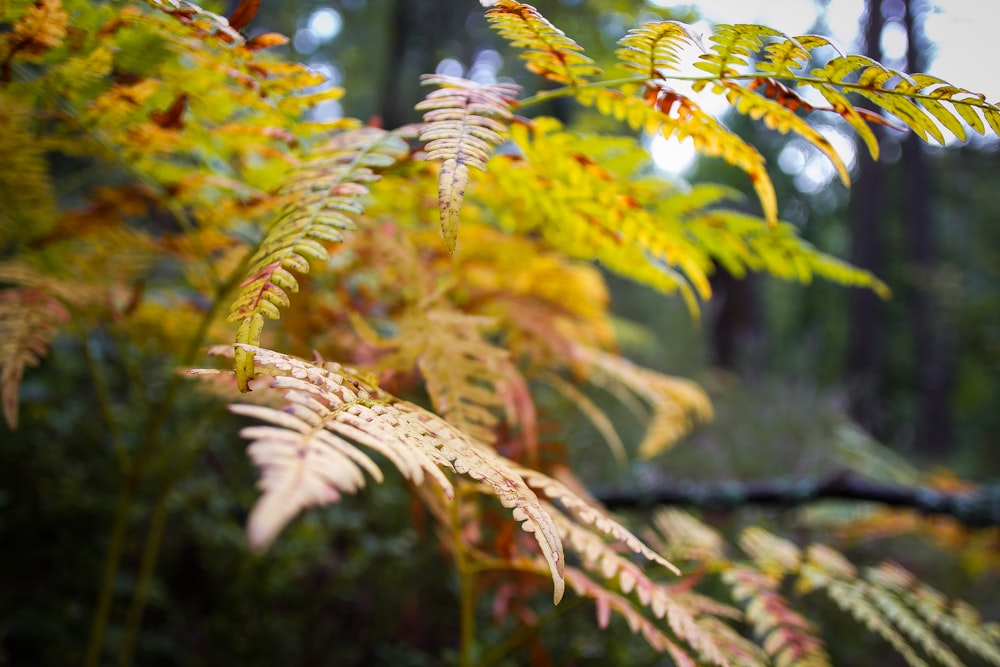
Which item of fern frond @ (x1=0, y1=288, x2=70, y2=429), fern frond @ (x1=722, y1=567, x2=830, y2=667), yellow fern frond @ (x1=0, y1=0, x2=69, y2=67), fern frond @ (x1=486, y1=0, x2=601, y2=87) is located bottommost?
fern frond @ (x1=722, y1=567, x2=830, y2=667)

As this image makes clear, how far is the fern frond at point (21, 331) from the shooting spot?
799mm

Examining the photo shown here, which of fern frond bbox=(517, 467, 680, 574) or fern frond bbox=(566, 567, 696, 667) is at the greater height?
fern frond bbox=(517, 467, 680, 574)

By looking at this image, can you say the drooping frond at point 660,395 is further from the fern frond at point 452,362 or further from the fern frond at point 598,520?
the fern frond at point 598,520

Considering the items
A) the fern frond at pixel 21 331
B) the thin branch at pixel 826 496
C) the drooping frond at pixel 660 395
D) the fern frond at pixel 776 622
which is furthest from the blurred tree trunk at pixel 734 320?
the fern frond at pixel 21 331

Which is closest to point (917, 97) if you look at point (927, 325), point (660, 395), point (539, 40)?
point (539, 40)

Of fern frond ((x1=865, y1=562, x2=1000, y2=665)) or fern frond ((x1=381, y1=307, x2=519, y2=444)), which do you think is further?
fern frond ((x1=865, y1=562, x2=1000, y2=665))

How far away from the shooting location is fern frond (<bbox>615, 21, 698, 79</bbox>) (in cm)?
Answer: 74

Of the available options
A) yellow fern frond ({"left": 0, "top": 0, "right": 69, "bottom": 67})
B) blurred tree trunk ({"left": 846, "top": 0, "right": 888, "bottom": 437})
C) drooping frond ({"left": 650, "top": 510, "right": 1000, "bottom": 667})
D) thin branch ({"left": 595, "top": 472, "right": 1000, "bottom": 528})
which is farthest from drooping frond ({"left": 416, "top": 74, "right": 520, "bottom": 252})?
blurred tree trunk ({"left": 846, "top": 0, "right": 888, "bottom": 437})

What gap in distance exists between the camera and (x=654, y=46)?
Answer: 76 centimetres

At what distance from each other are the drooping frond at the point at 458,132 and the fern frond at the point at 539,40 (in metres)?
0.07

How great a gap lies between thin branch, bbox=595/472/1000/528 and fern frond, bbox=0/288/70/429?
1.81m

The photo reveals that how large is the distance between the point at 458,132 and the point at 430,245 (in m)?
0.74

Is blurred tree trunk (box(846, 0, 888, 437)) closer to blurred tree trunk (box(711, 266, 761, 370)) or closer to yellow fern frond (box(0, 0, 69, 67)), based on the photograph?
blurred tree trunk (box(711, 266, 761, 370))

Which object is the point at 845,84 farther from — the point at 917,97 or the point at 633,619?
the point at 633,619
